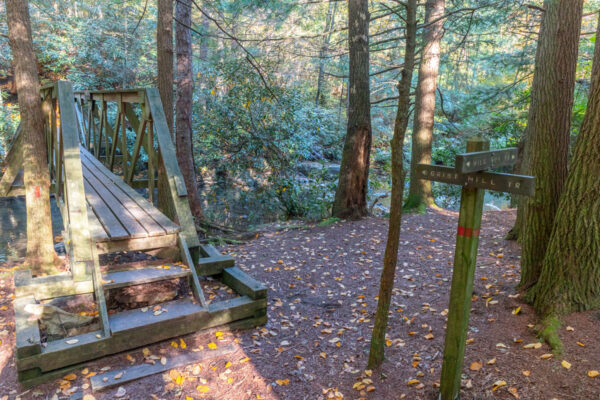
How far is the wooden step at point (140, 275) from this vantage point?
3.75m

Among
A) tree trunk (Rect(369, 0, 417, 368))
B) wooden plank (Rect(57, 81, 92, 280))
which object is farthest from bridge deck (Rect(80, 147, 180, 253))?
tree trunk (Rect(369, 0, 417, 368))

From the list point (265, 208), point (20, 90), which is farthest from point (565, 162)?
point (265, 208)

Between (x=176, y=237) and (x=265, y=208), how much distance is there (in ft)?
23.4

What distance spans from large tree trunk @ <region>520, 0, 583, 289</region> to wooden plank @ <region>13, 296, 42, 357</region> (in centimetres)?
450

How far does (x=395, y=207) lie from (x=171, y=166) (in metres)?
2.72

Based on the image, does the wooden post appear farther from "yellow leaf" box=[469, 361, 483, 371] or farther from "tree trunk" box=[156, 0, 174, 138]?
"tree trunk" box=[156, 0, 174, 138]

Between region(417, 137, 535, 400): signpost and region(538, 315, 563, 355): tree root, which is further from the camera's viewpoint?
region(538, 315, 563, 355): tree root

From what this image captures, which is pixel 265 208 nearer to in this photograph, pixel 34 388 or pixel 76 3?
pixel 34 388

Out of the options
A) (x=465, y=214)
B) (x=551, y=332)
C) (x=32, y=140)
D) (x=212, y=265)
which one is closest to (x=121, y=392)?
(x=212, y=265)

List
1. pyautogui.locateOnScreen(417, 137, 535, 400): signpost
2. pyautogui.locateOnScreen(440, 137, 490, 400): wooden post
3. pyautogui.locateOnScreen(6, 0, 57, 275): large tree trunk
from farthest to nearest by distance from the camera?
pyautogui.locateOnScreen(6, 0, 57, 275): large tree trunk
pyautogui.locateOnScreen(440, 137, 490, 400): wooden post
pyautogui.locateOnScreen(417, 137, 535, 400): signpost

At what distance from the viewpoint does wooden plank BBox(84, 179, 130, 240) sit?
401 cm

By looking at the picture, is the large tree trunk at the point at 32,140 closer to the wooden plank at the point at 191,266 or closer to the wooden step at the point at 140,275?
the wooden step at the point at 140,275

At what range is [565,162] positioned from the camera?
4051 millimetres

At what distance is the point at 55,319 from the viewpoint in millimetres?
3674
